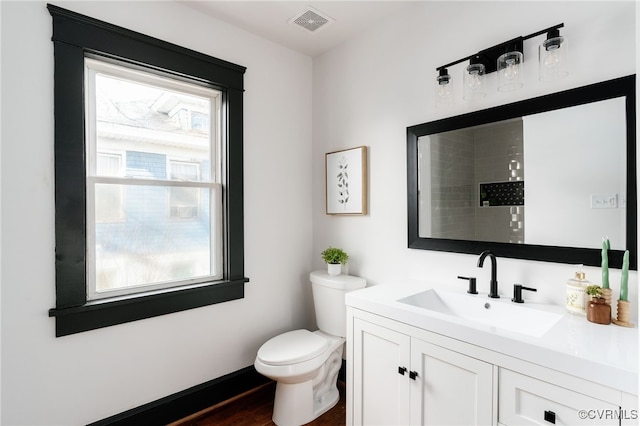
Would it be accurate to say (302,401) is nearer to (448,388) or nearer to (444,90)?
(448,388)

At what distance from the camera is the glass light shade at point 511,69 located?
150 cm

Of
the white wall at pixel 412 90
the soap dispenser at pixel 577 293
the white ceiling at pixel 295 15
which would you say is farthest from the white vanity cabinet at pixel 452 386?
the white ceiling at pixel 295 15

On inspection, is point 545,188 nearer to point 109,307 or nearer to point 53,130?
point 109,307

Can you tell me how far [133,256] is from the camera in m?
1.88

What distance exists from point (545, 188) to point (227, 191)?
1.78 metres

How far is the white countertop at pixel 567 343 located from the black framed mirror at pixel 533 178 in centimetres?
33

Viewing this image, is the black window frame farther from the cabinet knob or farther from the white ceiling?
the cabinet knob

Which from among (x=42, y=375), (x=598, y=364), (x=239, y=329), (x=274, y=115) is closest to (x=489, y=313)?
(x=598, y=364)

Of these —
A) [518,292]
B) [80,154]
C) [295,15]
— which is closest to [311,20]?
[295,15]

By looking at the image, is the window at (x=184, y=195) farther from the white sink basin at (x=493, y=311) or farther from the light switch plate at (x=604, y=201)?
the light switch plate at (x=604, y=201)

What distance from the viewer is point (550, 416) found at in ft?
3.35

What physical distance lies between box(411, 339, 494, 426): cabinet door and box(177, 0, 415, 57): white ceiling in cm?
191

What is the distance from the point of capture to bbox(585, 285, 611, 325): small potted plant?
119 cm

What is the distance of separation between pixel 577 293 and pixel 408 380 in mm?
761
